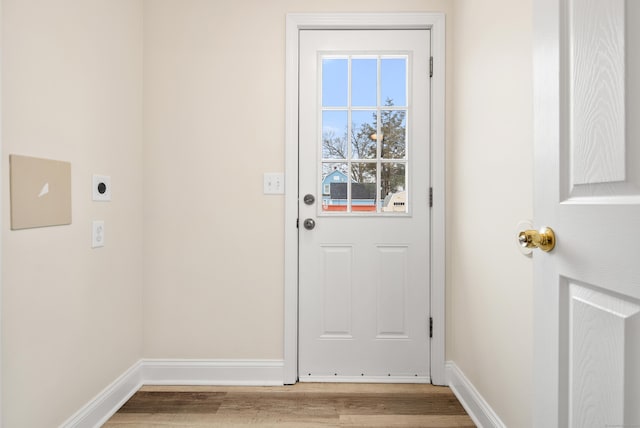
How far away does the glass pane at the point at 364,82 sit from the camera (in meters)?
2.38

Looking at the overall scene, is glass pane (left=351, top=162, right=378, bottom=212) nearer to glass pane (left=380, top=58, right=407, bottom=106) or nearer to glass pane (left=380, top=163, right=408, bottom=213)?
glass pane (left=380, top=163, right=408, bottom=213)

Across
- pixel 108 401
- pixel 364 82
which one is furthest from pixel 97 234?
Result: pixel 364 82

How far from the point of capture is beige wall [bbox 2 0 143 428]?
1427 mm

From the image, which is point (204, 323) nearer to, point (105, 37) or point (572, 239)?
point (105, 37)

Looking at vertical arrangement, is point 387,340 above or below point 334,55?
below

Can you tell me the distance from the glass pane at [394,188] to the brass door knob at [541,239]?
1352mm

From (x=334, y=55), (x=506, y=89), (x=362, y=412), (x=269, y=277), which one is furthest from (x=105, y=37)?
(x=362, y=412)

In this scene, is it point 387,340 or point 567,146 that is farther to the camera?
point 387,340

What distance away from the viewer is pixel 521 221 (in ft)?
5.06

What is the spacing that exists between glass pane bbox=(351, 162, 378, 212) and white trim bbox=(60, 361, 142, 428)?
1532mm

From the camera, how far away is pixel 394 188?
7.84 ft

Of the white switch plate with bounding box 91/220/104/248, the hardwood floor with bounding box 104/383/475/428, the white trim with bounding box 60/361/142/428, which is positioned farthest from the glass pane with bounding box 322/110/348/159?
the white trim with bounding box 60/361/142/428

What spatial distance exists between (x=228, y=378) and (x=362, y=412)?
803 mm

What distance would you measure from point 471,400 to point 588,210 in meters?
1.51
